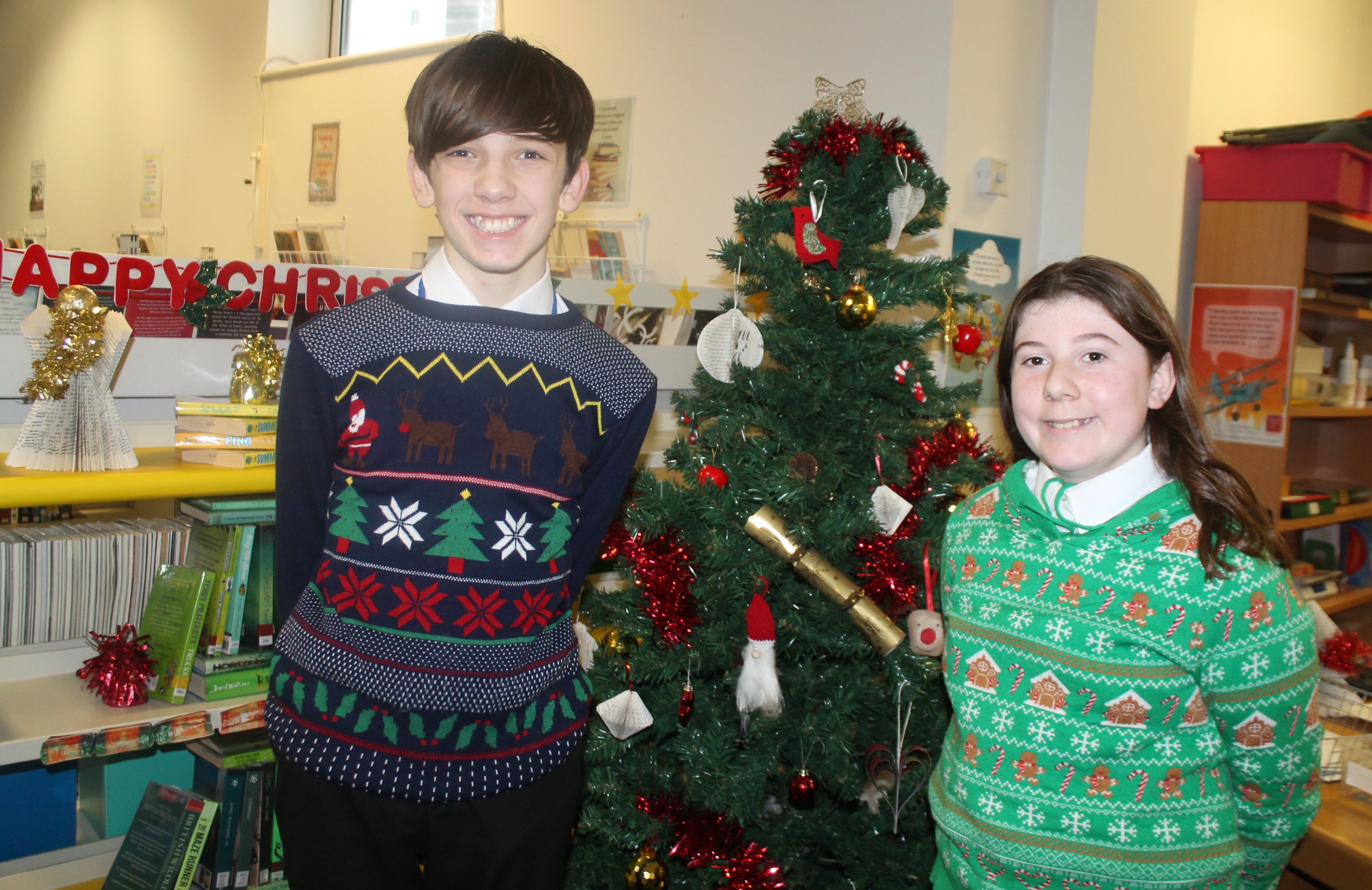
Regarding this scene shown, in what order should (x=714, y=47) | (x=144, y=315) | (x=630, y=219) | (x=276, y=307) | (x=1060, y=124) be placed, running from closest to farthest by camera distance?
(x=144, y=315) → (x=276, y=307) → (x=1060, y=124) → (x=714, y=47) → (x=630, y=219)

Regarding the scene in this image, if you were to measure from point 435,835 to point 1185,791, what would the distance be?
2.73 ft

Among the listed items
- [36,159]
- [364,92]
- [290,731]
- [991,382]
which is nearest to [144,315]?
[290,731]

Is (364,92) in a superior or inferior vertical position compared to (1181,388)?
superior

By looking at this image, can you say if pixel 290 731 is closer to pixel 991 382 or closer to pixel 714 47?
pixel 991 382

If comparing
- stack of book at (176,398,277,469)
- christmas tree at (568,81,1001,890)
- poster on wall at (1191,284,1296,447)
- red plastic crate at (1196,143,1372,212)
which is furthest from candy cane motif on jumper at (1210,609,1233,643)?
red plastic crate at (1196,143,1372,212)

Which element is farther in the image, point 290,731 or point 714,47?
point 714,47

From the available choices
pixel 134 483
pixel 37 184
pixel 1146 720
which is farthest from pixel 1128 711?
pixel 37 184

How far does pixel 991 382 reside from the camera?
275 cm

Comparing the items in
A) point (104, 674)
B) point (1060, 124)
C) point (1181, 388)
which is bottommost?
point (104, 674)

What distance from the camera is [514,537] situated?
3.71 ft

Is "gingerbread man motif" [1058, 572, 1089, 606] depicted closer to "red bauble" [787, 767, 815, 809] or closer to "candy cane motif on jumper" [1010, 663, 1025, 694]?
"candy cane motif on jumper" [1010, 663, 1025, 694]

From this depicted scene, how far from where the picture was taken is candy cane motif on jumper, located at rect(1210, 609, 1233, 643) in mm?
1026

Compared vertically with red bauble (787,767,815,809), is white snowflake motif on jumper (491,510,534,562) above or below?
above

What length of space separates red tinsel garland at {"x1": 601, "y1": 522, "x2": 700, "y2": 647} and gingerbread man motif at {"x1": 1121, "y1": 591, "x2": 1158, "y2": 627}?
764mm
